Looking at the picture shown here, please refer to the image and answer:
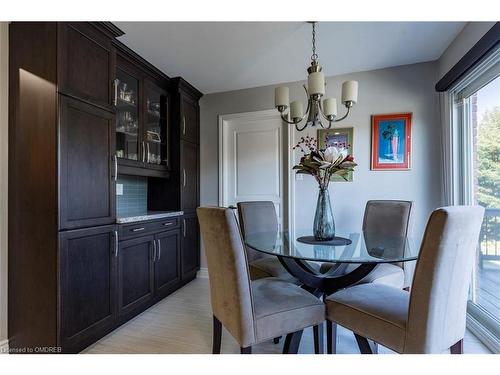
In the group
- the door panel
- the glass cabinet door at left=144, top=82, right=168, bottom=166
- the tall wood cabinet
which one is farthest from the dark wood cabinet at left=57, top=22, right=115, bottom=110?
the door panel

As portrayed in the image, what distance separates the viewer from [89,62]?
1929 millimetres

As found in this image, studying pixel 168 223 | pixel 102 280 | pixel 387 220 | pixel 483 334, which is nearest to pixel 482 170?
pixel 387 220

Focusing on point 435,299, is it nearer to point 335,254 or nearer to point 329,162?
point 335,254

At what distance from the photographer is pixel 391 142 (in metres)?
2.83

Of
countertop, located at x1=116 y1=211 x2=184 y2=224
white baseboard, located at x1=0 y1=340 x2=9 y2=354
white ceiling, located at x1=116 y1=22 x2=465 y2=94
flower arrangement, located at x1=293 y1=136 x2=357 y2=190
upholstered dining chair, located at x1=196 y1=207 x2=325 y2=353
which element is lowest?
white baseboard, located at x1=0 y1=340 x2=9 y2=354

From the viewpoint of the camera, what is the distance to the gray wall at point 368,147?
8.97ft

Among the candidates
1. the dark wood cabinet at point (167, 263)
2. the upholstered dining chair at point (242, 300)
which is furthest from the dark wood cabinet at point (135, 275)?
the upholstered dining chair at point (242, 300)

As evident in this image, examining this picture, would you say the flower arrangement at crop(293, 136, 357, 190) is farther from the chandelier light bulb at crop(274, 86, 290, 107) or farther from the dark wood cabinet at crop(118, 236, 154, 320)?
the dark wood cabinet at crop(118, 236, 154, 320)

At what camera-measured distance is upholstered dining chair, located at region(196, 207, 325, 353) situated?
137 centimetres

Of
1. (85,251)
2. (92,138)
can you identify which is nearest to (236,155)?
(92,138)

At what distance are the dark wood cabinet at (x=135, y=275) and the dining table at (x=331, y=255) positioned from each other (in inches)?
40.0

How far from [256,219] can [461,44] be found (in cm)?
222

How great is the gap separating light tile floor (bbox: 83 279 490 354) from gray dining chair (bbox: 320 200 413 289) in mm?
492

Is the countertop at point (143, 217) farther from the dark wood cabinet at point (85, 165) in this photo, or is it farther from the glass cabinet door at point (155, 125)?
the glass cabinet door at point (155, 125)
